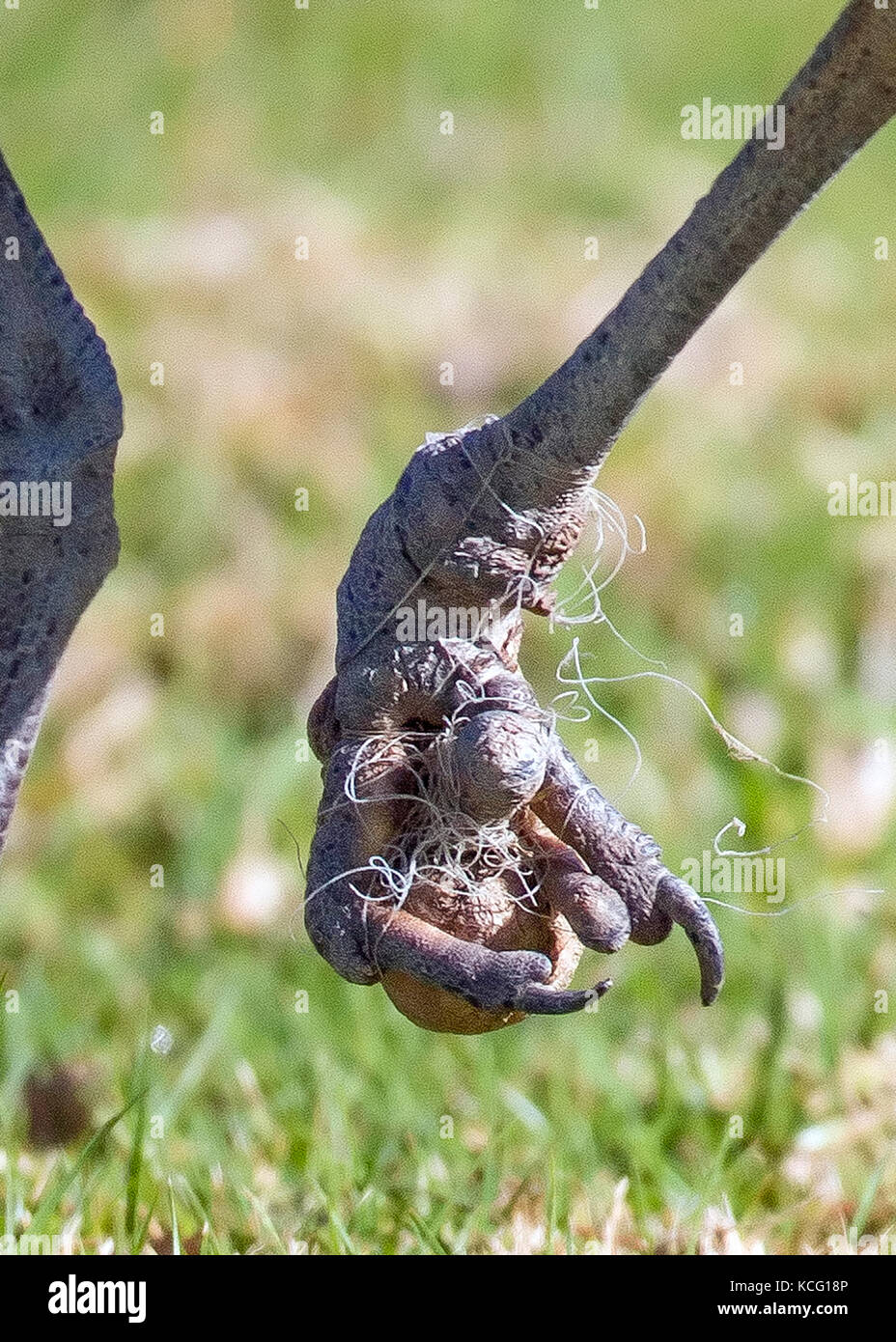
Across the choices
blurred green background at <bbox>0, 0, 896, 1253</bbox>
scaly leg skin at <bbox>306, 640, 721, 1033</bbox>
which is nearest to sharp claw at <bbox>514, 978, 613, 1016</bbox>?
scaly leg skin at <bbox>306, 640, 721, 1033</bbox>

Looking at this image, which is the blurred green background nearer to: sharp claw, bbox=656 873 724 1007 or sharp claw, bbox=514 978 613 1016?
sharp claw, bbox=656 873 724 1007

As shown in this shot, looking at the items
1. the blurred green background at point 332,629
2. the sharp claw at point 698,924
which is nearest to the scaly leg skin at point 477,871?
the sharp claw at point 698,924

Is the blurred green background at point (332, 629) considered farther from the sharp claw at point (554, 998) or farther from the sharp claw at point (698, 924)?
the sharp claw at point (554, 998)

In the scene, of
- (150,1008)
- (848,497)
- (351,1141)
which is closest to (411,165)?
(848,497)

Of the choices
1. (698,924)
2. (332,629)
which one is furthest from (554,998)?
(332,629)

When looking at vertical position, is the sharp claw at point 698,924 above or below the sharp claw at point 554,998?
above

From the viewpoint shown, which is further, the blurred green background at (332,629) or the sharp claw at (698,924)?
the blurred green background at (332,629)
